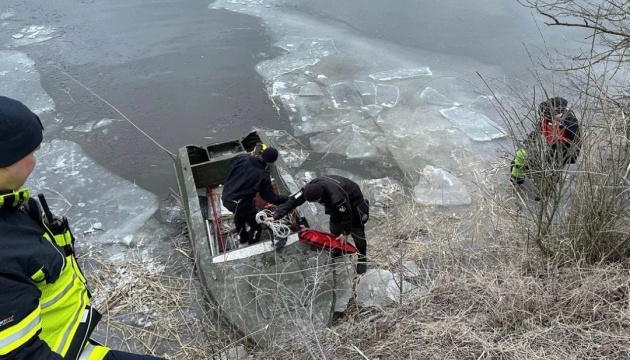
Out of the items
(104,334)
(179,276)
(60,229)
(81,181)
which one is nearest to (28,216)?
(60,229)

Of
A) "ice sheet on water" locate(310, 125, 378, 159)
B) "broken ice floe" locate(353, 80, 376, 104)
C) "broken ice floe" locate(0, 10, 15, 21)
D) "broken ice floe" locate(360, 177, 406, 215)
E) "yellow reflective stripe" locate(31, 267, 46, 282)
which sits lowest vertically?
"broken ice floe" locate(0, 10, 15, 21)

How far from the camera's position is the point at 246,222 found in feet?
17.1

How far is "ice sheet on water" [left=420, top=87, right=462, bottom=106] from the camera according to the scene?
8414mm

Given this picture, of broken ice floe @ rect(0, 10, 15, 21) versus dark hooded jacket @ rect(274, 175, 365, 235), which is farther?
broken ice floe @ rect(0, 10, 15, 21)

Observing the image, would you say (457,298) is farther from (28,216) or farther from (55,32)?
(55,32)

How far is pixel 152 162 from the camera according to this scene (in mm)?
7293

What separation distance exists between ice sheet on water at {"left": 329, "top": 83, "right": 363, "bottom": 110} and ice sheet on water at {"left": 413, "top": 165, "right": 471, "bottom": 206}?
6.74 ft

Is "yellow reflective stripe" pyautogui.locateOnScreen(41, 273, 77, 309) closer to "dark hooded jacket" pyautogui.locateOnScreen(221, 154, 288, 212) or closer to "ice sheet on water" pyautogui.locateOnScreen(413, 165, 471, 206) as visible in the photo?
"dark hooded jacket" pyautogui.locateOnScreen(221, 154, 288, 212)

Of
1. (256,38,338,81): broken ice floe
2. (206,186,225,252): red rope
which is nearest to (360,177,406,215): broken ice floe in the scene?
(206,186,225,252): red rope

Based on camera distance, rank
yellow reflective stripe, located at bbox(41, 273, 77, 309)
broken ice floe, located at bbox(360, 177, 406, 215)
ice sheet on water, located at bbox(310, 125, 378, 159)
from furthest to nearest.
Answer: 1. ice sheet on water, located at bbox(310, 125, 378, 159)
2. broken ice floe, located at bbox(360, 177, 406, 215)
3. yellow reflective stripe, located at bbox(41, 273, 77, 309)

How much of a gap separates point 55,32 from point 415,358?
1117 cm

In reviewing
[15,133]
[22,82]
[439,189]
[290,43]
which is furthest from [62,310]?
[290,43]

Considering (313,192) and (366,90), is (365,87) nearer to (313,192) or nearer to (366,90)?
(366,90)

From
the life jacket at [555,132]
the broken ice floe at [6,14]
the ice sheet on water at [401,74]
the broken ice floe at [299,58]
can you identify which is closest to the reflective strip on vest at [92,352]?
the life jacket at [555,132]
